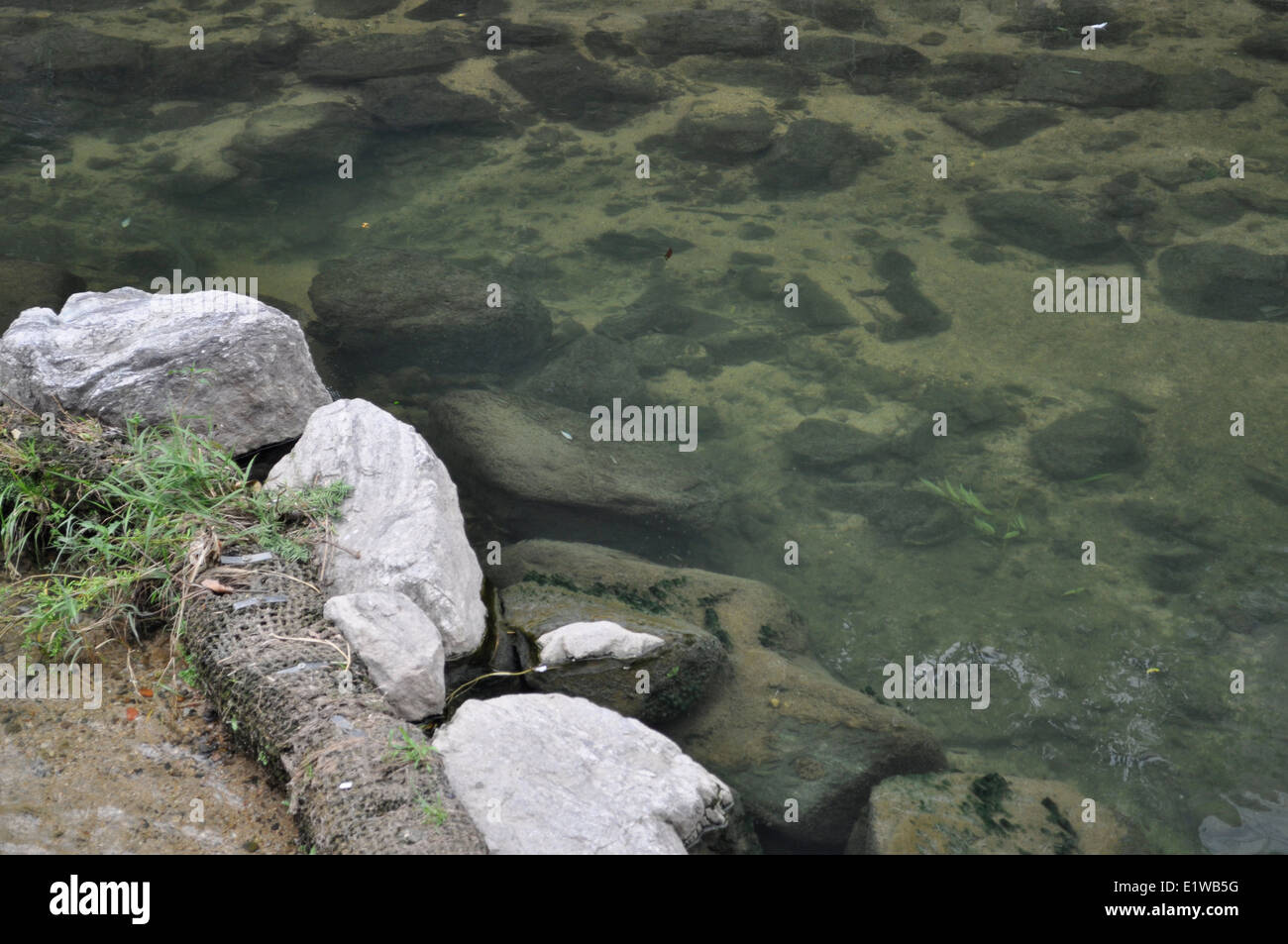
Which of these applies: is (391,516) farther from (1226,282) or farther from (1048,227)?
(1226,282)

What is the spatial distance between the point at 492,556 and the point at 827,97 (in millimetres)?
5694

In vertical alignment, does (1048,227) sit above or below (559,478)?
above

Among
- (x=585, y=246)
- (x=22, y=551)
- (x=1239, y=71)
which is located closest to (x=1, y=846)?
(x=22, y=551)

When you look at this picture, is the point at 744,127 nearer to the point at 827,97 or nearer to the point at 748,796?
the point at 827,97

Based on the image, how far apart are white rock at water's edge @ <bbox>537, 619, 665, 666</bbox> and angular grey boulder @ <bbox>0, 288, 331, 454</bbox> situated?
5.37 feet

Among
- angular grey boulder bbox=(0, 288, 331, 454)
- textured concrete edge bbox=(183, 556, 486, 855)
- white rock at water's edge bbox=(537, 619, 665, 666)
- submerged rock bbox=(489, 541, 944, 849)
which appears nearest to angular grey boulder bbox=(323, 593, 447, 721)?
textured concrete edge bbox=(183, 556, 486, 855)

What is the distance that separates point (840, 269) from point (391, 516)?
403 cm

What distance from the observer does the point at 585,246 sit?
7078 mm

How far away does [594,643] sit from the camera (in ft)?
12.2

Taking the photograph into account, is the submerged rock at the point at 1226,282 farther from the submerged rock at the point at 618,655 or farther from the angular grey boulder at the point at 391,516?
the angular grey boulder at the point at 391,516

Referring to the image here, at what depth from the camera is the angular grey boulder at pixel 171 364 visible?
13.5 feet

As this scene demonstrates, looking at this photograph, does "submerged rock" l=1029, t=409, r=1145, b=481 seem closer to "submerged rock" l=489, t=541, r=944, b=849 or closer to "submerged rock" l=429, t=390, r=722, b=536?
"submerged rock" l=429, t=390, r=722, b=536

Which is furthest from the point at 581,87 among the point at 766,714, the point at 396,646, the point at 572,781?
the point at 572,781

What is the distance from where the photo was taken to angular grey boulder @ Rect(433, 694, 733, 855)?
2.88 meters
